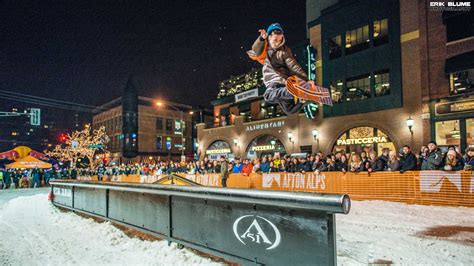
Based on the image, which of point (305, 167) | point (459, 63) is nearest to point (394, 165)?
point (305, 167)

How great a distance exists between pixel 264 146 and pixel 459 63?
16801 mm

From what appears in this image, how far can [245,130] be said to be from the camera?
1178 inches

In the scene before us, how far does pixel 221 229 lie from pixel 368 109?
1851 cm

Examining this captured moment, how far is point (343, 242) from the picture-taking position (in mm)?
5273

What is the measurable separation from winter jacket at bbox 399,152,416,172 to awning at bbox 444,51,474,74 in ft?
27.9

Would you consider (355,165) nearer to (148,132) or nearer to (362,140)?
→ (362,140)

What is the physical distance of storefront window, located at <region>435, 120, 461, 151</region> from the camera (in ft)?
53.1

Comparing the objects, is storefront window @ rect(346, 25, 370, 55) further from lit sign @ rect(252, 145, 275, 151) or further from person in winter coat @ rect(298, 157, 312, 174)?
person in winter coat @ rect(298, 157, 312, 174)

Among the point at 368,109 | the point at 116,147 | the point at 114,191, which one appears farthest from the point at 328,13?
the point at 116,147

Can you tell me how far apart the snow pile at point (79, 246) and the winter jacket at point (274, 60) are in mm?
8417

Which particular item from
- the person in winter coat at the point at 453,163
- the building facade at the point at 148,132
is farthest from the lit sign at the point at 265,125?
the building facade at the point at 148,132

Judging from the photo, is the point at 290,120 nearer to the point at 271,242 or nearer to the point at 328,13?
the point at 328,13

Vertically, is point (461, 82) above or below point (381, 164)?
above

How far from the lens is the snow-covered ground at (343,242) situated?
15.1ft
